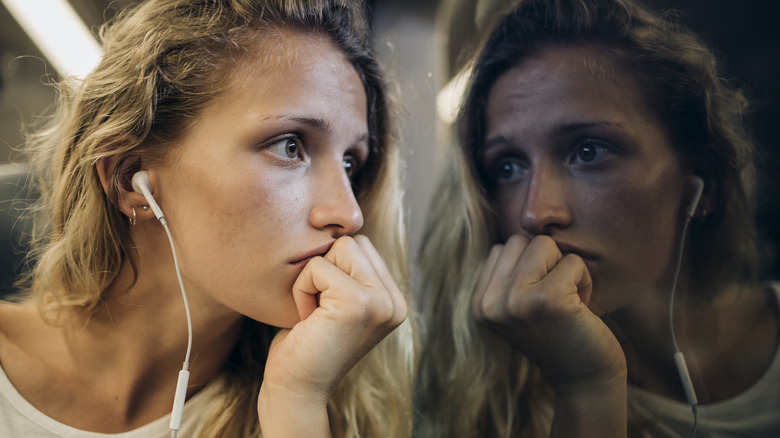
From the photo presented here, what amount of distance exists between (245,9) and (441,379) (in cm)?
77

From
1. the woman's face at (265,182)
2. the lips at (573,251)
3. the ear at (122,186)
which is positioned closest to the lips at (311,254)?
the woman's face at (265,182)

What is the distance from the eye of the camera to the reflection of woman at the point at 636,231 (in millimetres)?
753

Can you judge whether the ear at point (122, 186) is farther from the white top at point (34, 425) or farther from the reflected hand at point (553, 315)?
the reflected hand at point (553, 315)

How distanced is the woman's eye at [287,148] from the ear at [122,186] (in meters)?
0.22

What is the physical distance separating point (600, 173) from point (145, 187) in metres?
0.74

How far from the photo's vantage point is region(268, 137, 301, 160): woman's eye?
0.81 m

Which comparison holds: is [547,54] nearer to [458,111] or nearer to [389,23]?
[458,111]

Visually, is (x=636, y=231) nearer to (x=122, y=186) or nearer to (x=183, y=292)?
(x=183, y=292)

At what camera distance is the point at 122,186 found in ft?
2.77

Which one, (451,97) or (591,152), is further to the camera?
(451,97)

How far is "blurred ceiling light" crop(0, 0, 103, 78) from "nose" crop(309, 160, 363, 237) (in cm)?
46

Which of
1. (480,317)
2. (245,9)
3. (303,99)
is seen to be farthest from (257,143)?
(480,317)

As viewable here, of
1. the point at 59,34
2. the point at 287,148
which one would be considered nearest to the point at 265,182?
the point at 287,148

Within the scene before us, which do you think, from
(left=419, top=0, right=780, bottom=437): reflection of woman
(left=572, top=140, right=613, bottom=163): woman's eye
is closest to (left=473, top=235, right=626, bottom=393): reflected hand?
(left=419, top=0, right=780, bottom=437): reflection of woman
